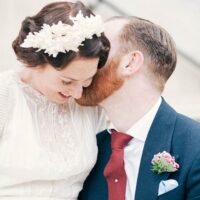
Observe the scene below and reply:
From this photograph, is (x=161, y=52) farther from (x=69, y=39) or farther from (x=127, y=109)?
(x=69, y=39)

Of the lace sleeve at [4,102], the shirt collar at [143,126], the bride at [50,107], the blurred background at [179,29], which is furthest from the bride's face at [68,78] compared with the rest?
the blurred background at [179,29]

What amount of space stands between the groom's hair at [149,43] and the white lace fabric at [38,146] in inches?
11.4

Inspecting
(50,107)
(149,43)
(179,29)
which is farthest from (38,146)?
(179,29)

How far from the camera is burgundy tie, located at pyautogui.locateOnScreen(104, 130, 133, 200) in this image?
5.41 feet

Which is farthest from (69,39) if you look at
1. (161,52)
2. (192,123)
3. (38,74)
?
(192,123)

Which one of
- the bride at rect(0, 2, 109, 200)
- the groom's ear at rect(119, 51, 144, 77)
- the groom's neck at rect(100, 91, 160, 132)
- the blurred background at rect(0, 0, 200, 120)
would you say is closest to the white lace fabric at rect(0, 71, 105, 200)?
the bride at rect(0, 2, 109, 200)

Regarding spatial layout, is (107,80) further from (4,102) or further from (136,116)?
(4,102)

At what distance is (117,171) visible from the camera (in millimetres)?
1666

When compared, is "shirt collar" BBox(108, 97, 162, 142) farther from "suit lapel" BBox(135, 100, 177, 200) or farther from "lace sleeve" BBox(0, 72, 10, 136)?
"lace sleeve" BBox(0, 72, 10, 136)

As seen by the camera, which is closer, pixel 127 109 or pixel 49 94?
pixel 49 94

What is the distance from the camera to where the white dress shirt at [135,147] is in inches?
65.4

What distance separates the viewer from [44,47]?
143 cm

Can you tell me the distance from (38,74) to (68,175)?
330 millimetres

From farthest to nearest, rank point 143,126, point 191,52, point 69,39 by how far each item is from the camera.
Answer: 1. point 191,52
2. point 143,126
3. point 69,39
